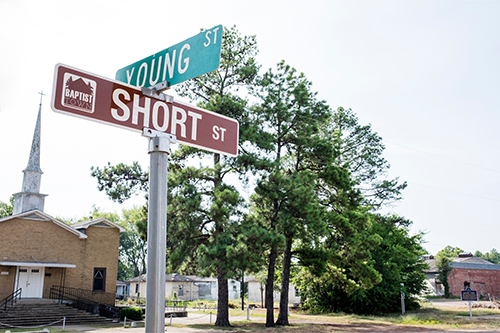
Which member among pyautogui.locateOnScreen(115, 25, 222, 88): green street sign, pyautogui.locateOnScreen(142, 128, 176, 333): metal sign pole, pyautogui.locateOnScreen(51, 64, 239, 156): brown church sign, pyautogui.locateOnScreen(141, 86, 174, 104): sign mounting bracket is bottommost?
pyautogui.locateOnScreen(142, 128, 176, 333): metal sign pole

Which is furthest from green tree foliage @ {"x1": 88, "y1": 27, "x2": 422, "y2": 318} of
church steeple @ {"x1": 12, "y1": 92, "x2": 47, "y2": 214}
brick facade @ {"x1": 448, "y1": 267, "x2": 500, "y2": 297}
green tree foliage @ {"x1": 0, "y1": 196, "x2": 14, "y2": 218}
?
green tree foliage @ {"x1": 0, "y1": 196, "x2": 14, "y2": 218}

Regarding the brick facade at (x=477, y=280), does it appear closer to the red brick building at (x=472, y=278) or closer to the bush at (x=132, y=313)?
the red brick building at (x=472, y=278)

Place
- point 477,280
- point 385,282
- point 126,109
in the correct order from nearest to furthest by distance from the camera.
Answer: point 126,109
point 385,282
point 477,280

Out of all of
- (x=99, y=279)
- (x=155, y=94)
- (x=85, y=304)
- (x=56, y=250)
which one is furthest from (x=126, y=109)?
(x=99, y=279)

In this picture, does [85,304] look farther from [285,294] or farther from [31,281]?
[285,294]

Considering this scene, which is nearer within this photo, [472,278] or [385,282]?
[385,282]

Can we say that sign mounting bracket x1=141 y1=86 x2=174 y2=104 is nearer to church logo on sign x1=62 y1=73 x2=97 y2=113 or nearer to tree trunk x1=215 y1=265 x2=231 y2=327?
church logo on sign x1=62 y1=73 x2=97 y2=113

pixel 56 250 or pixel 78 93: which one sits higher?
pixel 78 93

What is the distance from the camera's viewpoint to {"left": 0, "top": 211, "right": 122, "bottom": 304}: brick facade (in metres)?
26.4

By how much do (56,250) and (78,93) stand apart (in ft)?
95.6

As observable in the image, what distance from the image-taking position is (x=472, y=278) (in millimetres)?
56562

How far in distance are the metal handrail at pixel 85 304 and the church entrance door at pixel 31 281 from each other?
88 cm

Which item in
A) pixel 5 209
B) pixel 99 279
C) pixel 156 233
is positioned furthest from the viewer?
pixel 5 209

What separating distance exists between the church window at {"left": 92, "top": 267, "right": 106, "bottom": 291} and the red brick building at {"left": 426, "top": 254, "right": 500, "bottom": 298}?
44.9m
